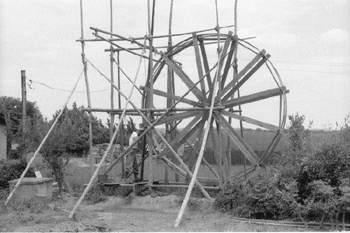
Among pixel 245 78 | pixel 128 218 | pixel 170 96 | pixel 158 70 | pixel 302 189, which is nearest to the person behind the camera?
pixel 302 189

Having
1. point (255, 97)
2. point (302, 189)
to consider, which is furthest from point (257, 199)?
point (255, 97)

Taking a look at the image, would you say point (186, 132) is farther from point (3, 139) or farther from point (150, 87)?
point (3, 139)

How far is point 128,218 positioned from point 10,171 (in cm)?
644

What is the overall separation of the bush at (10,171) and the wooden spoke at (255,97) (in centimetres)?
665

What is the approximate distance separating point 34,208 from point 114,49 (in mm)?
5336

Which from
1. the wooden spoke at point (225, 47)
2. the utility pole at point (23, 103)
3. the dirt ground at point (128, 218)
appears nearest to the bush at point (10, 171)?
the utility pole at point (23, 103)

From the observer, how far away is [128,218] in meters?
12.1

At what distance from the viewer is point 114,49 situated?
16.0m

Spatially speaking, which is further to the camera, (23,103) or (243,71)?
(23,103)

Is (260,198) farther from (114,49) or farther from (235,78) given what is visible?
(114,49)

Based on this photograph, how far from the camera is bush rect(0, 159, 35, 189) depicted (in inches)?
661

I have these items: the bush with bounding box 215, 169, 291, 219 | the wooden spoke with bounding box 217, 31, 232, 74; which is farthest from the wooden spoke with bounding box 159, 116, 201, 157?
the bush with bounding box 215, 169, 291, 219

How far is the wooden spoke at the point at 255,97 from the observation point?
15.1 metres

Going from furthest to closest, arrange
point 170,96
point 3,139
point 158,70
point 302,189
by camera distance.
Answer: point 3,139 → point 158,70 → point 170,96 → point 302,189
